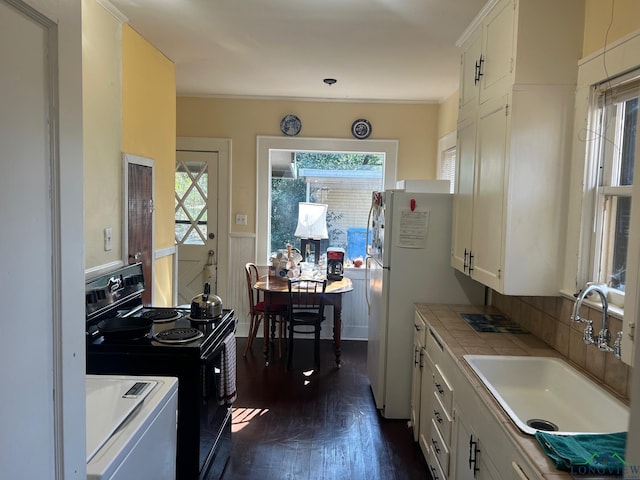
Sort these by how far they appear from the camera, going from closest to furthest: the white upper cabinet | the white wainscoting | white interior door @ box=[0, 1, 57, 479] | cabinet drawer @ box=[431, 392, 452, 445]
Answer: white interior door @ box=[0, 1, 57, 479]
the white upper cabinet
cabinet drawer @ box=[431, 392, 452, 445]
the white wainscoting

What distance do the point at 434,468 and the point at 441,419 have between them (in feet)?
1.05

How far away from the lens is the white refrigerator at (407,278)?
10.1 ft

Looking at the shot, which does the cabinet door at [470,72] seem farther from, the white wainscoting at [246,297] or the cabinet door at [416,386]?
the white wainscoting at [246,297]

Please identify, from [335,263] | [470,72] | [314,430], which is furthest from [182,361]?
[335,263]

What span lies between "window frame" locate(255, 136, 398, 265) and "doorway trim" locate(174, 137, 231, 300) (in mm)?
313

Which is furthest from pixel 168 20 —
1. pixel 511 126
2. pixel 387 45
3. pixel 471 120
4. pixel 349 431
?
pixel 349 431

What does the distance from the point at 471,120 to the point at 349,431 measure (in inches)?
82.5

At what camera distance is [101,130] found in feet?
8.05

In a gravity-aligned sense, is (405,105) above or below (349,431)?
above

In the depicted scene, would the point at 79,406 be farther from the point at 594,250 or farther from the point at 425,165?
the point at 425,165

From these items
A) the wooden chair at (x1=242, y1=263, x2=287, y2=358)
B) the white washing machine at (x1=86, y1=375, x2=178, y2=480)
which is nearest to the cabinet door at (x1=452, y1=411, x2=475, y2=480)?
the white washing machine at (x1=86, y1=375, x2=178, y2=480)

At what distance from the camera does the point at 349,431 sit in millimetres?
3047

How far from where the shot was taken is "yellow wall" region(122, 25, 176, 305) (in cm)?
279

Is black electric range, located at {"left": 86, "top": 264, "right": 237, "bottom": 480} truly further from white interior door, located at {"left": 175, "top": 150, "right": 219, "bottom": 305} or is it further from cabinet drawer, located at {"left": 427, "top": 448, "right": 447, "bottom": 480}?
white interior door, located at {"left": 175, "top": 150, "right": 219, "bottom": 305}
